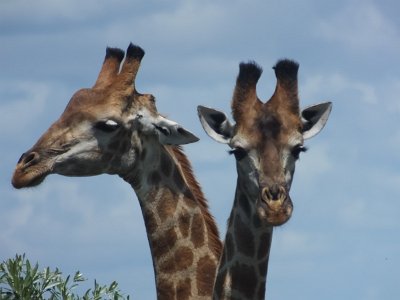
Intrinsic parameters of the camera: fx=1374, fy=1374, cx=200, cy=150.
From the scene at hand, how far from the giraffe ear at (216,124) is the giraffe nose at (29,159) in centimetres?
199

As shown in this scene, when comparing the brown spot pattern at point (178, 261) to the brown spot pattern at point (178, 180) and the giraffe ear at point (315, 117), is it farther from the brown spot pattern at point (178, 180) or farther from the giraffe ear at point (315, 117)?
the giraffe ear at point (315, 117)

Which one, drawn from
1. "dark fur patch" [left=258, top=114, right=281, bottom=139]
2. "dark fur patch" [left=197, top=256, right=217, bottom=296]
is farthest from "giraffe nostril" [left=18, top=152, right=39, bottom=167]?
"dark fur patch" [left=258, top=114, right=281, bottom=139]

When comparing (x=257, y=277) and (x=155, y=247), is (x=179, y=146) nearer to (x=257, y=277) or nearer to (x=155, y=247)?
(x=155, y=247)

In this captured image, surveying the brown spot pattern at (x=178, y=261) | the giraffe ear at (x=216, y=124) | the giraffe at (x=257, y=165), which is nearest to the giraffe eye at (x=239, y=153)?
the giraffe at (x=257, y=165)

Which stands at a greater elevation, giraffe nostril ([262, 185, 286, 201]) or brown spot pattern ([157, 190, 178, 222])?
brown spot pattern ([157, 190, 178, 222])

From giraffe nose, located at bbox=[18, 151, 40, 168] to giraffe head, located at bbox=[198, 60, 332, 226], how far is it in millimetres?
2029

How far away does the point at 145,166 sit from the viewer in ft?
52.1

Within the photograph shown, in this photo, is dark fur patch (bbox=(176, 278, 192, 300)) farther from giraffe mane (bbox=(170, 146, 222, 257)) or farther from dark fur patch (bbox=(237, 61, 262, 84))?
dark fur patch (bbox=(237, 61, 262, 84))

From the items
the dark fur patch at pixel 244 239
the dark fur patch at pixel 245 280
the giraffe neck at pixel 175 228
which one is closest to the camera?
the dark fur patch at pixel 245 280

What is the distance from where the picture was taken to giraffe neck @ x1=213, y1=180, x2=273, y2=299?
45.0 ft

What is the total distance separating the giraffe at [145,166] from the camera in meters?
15.3

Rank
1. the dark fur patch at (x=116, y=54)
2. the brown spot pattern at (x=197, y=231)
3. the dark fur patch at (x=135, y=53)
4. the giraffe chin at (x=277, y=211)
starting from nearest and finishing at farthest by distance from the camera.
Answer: the giraffe chin at (x=277, y=211) < the brown spot pattern at (x=197, y=231) < the dark fur patch at (x=135, y=53) < the dark fur patch at (x=116, y=54)

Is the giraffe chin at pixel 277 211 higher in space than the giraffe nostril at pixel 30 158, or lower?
lower

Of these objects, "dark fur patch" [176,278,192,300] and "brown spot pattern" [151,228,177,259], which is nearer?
"dark fur patch" [176,278,192,300]
